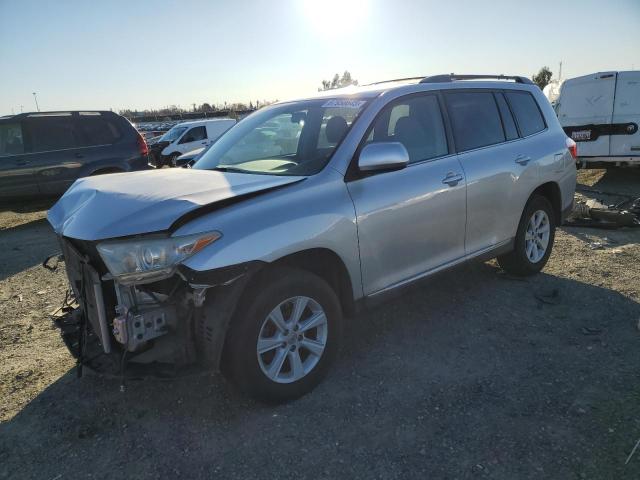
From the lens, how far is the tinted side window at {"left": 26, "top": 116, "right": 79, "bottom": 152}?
9.23 m

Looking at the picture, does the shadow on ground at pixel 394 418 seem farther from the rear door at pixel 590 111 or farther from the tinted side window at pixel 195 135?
the tinted side window at pixel 195 135

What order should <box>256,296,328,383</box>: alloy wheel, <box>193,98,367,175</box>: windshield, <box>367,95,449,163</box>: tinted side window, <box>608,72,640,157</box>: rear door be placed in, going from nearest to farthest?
<box>256,296,328,383</box>: alloy wheel, <box>193,98,367,175</box>: windshield, <box>367,95,449,163</box>: tinted side window, <box>608,72,640,157</box>: rear door

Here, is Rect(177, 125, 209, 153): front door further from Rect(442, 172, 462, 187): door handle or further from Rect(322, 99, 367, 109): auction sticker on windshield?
Rect(442, 172, 462, 187): door handle

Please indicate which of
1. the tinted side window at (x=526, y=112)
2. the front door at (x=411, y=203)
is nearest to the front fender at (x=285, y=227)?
the front door at (x=411, y=203)

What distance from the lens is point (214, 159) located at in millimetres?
3949

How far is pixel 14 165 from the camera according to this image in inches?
352

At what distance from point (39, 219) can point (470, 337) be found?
30.2ft

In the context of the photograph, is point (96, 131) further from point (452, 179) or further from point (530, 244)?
point (530, 244)

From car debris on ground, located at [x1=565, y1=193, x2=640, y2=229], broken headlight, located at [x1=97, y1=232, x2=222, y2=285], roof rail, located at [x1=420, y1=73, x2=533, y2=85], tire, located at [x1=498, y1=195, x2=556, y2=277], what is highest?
roof rail, located at [x1=420, y1=73, x2=533, y2=85]

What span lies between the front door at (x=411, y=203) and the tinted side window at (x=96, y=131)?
306 inches

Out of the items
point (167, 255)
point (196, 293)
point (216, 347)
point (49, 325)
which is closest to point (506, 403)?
point (216, 347)

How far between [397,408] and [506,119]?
2942 mm

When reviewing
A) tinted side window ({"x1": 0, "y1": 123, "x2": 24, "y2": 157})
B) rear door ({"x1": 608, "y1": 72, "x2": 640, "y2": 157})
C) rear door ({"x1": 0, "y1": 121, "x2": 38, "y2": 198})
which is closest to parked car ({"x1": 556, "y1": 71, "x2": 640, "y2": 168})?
rear door ({"x1": 608, "y1": 72, "x2": 640, "y2": 157})

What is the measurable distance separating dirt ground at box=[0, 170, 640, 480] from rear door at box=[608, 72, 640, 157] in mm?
5968
